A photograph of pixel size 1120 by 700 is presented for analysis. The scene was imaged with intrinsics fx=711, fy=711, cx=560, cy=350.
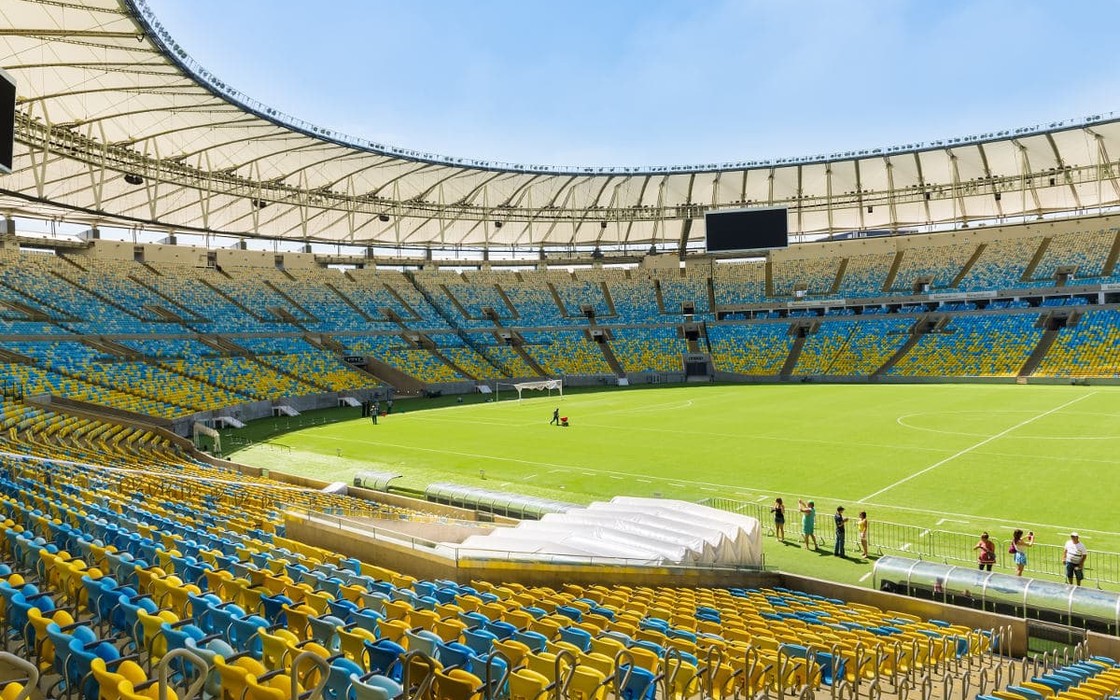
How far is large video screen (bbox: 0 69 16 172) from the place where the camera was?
19188 millimetres

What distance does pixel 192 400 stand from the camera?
139ft

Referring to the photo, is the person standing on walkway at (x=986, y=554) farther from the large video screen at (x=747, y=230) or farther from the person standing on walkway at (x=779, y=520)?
the large video screen at (x=747, y=230)

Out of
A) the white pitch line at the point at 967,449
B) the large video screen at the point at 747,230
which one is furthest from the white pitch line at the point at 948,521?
the large video screen at the point at 747,230

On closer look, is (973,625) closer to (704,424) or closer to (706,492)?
(706,492)

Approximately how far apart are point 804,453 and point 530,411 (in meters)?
21.5

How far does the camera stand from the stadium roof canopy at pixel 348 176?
27594 mm

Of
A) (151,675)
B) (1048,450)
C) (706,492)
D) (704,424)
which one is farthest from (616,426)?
(151,675)

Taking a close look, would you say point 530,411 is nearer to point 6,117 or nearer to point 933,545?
point 933,545

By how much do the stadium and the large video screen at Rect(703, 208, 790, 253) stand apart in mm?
373

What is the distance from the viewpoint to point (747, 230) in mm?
65375

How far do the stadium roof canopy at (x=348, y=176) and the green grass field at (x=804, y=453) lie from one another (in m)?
16.4

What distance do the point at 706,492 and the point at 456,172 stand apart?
136ft

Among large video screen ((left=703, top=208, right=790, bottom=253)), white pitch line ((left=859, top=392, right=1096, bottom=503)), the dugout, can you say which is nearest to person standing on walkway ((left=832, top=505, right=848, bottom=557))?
white pitch line ((left=859, top=392, right=1096, bottom=503))

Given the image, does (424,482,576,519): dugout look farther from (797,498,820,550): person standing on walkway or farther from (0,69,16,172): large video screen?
(0,69,16,172): large video screen
